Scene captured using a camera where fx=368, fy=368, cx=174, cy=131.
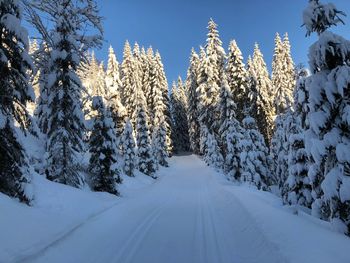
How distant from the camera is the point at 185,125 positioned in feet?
295

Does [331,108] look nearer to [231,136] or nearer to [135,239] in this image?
[135,239]

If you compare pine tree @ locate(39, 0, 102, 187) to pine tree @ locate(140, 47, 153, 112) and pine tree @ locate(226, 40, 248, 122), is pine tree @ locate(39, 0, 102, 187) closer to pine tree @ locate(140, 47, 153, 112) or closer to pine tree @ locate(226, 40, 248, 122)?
pine tree @ locate(226, 40, 248, 122)

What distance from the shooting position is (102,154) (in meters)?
22.8

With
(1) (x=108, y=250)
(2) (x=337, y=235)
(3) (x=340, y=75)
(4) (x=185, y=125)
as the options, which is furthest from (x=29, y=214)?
(4) (x=185, y=125)

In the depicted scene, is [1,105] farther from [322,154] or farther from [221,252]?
[322,154]

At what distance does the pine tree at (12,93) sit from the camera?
462 inches

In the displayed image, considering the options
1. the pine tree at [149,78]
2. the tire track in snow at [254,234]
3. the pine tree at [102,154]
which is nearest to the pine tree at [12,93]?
the tire track in snow at [254,234]

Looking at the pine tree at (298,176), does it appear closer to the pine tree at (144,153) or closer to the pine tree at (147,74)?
the pine tree at (144,153)

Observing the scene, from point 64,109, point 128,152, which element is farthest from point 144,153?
point 64,109

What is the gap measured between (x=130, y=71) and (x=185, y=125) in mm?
25946

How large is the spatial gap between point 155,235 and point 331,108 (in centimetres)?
626

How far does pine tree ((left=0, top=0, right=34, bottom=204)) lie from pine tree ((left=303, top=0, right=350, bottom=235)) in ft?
29.5

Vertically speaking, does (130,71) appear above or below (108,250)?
above

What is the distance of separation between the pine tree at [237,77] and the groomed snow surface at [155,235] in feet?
95.2
